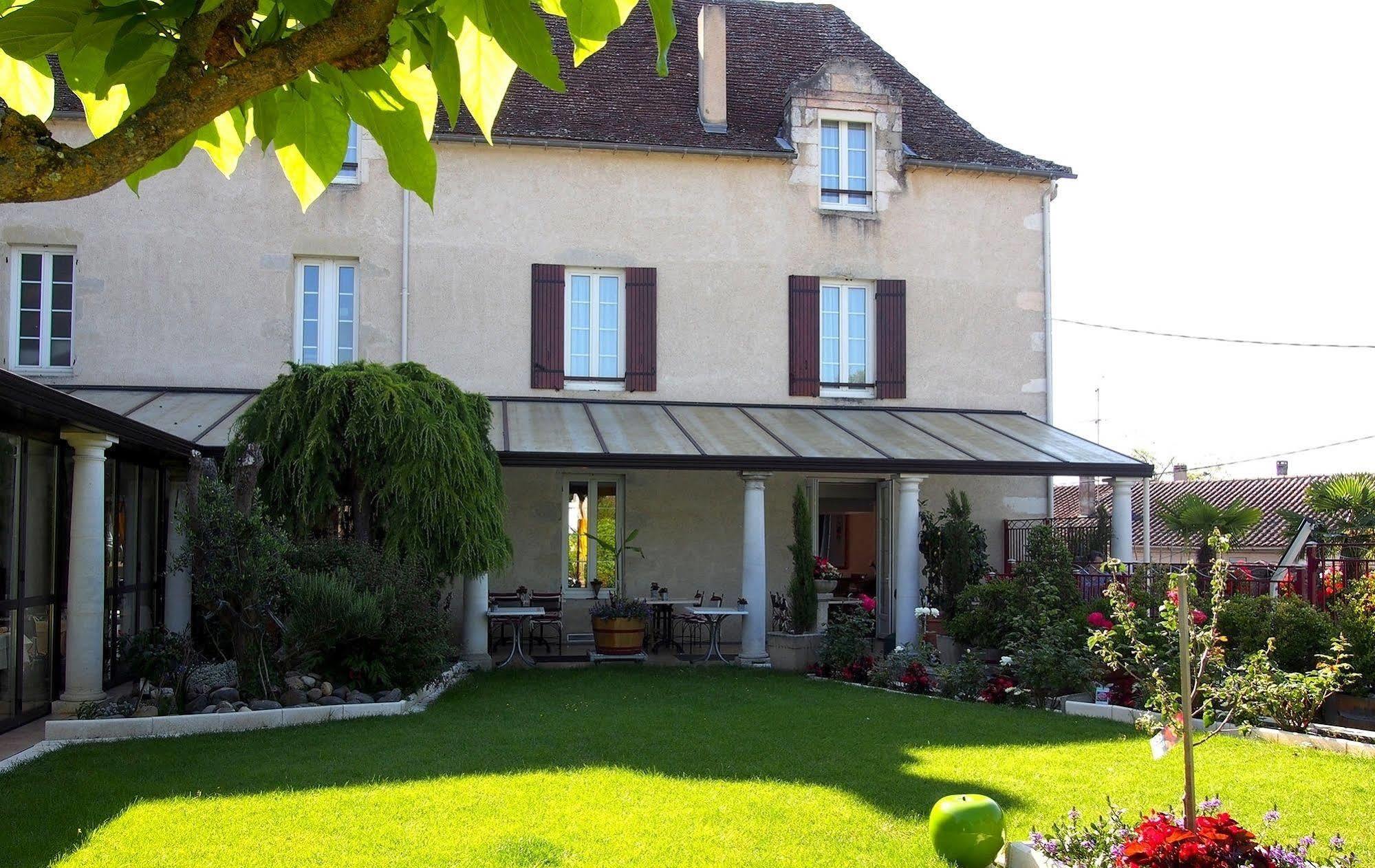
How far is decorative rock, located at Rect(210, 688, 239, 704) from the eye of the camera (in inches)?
386

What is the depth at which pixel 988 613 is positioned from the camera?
40.7 ft

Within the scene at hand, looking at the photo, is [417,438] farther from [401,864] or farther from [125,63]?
[125,63]

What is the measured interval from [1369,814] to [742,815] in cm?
330

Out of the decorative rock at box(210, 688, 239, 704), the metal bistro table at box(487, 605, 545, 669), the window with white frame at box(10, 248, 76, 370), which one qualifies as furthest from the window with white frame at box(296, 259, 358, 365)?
the decorative rock at box(210, 688, 239, 704)

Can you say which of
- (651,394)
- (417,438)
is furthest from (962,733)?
(651,394)

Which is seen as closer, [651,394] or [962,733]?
[962,733]

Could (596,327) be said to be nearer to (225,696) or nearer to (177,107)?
(225,696)

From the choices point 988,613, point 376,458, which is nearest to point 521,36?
point 376,458

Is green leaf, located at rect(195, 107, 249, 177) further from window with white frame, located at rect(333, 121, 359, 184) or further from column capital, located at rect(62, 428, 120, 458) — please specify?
window with white frame, located at rect(333, 121, 359, 184)

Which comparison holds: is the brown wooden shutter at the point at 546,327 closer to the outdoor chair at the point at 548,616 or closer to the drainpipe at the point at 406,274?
the drainpipe at the point at 406,274

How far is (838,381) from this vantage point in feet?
54.1

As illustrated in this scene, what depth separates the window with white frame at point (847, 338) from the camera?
16.5m

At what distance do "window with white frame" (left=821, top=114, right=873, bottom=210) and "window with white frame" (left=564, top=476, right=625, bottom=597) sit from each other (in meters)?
4.87

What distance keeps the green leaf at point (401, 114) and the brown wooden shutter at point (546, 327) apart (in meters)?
13.8
